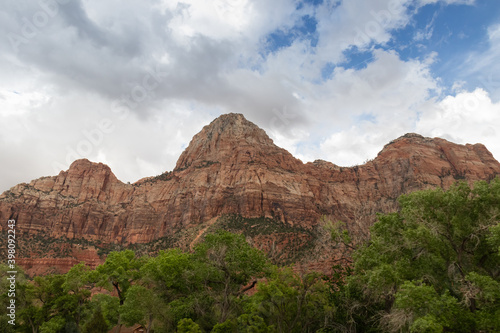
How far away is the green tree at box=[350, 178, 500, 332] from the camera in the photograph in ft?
43.6

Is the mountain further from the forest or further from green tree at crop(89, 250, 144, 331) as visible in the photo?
the forest

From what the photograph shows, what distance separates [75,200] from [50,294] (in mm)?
115953

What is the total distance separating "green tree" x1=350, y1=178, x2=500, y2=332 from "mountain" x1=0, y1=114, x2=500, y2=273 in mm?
68923

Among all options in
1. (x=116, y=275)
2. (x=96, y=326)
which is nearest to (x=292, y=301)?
(x=96, y=326)

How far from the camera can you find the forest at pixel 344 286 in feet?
44.4

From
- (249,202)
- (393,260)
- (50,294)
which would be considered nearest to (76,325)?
(50,294)

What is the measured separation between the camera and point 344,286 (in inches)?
808

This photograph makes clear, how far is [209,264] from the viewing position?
24391 millimetres

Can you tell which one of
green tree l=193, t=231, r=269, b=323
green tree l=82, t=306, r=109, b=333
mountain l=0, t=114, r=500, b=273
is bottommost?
green tree l=82, t=306, r=109, b=333

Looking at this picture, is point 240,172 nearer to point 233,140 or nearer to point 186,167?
point 233,140

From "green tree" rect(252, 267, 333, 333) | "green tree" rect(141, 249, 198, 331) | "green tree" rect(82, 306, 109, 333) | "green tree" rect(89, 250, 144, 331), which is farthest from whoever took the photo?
"green tree" rect(89, 250, 144, 331)

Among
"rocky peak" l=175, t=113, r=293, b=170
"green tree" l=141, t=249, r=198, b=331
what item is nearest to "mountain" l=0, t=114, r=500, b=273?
"rocky peak" l=175, t=113, r=293, b=170

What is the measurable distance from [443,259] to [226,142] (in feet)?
393

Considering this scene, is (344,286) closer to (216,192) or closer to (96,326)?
(96,326)
